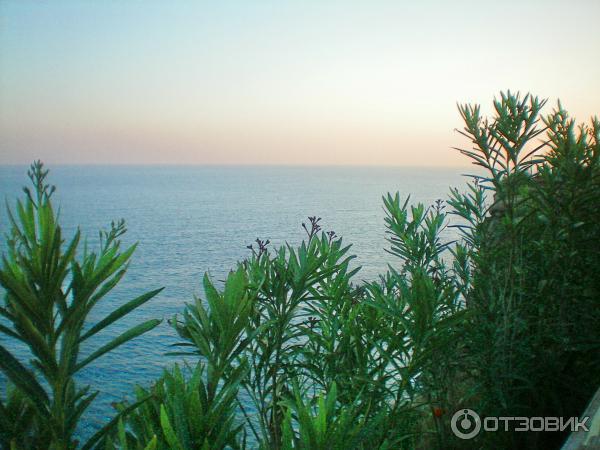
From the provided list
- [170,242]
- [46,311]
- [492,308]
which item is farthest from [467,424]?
[170,242]

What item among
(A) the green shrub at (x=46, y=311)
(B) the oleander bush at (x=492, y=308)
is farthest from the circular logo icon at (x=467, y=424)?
(A) the green shrub at (x=46, y=311)

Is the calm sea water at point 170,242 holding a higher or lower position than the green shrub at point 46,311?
lower

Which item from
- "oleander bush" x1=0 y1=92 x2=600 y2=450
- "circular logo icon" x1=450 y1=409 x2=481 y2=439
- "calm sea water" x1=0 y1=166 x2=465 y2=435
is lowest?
"calm sea water" x1=0 y1=166 x2=465 y2=435

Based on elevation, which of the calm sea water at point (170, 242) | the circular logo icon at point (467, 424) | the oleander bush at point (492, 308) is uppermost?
the oleander bush at point (492, 308)

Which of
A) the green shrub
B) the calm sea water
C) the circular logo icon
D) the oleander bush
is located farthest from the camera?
the calm sea water

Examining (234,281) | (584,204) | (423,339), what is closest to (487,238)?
(584,204)

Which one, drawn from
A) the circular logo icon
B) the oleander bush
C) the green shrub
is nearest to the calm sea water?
the green shrub

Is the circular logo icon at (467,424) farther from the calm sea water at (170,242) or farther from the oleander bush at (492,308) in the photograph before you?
the calm sea water at (170,242)

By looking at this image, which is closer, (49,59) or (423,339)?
(423,339)

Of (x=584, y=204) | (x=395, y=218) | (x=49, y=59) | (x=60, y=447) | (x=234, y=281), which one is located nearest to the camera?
(x=60, y=447)

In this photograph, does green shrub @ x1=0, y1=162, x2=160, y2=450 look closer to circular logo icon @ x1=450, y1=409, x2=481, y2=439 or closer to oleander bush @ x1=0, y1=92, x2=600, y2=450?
oleander bush @ x1=0, y1=92, x2=600, y2=450

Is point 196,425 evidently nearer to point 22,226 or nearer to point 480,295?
point 22,226

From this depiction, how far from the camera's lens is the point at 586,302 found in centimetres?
279

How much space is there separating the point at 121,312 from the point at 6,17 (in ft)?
9.00
